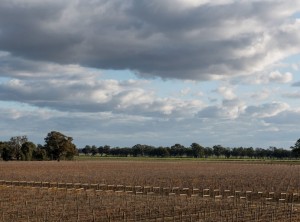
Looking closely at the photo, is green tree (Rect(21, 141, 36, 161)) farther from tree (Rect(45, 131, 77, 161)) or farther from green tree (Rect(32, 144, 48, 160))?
tree (Rect(45, 131, 77, 161))

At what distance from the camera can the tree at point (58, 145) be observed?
174 metres

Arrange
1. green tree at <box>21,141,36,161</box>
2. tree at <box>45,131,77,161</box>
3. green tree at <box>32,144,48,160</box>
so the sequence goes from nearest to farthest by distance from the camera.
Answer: tree at <box>45,131,77,161</box>, green tree at <box>21,141,36,161</box>, green tree at <box>32,144,48,160</box>

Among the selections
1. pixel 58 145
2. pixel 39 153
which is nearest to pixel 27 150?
pixel 39 153

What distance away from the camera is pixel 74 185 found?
59625mm

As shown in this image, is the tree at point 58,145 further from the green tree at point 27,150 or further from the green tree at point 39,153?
the green tree at point 27,150

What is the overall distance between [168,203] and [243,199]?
865cm

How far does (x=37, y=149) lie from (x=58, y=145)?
1100 cm

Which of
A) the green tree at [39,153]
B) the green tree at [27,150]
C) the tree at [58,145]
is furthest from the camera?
the green tree at [39,153]

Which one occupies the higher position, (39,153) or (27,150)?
(27,150)

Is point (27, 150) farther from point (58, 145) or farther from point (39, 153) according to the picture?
point (58, 145)

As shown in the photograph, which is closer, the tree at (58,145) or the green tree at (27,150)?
the tree at (58,145)

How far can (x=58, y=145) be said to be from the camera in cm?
17700

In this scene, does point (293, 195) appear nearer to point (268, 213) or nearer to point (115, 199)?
point (268, 213)

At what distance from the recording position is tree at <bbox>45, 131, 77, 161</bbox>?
569 ft
